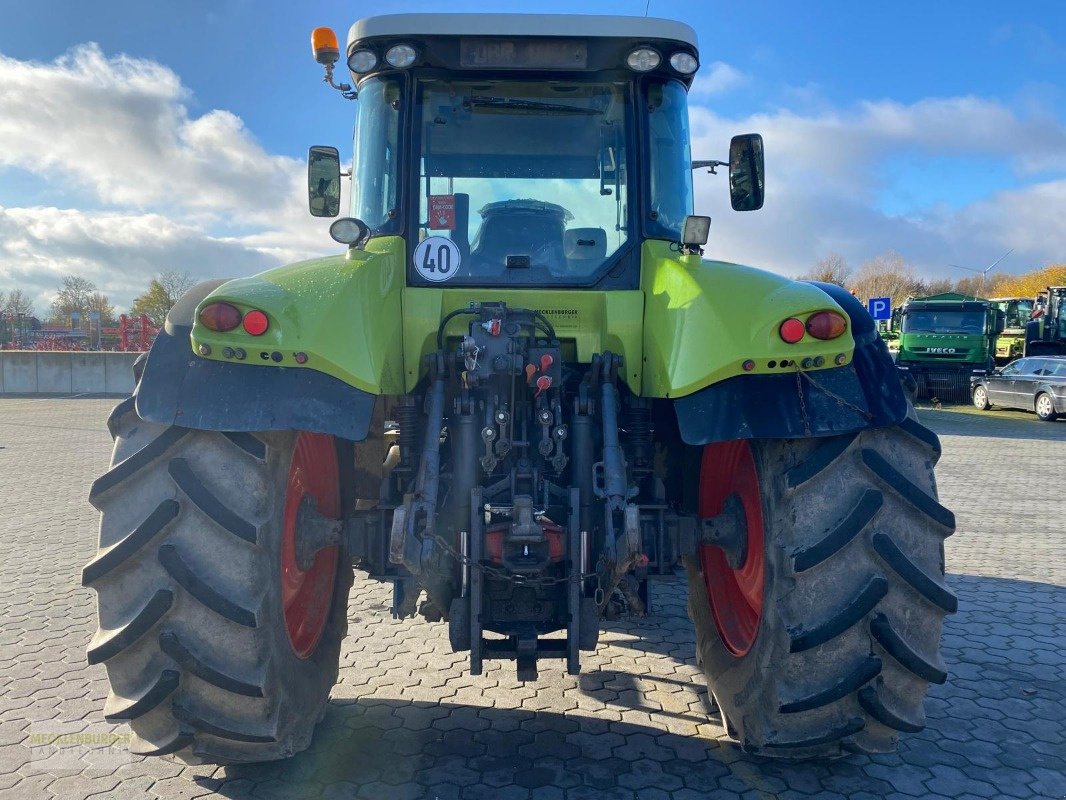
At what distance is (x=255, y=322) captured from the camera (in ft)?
8.77

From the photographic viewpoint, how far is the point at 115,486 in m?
2.69

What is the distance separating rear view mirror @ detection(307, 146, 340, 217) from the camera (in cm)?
411

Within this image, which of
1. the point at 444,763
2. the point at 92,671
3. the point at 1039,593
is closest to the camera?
the point at 444,763

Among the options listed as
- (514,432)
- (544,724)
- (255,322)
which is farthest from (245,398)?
(544,724)

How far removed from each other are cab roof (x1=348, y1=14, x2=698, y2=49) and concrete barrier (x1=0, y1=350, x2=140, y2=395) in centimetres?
2268

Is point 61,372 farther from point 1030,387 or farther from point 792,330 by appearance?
point 1030,387

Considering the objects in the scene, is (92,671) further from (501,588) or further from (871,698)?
(871,698)

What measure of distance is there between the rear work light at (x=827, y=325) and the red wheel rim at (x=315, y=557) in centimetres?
200

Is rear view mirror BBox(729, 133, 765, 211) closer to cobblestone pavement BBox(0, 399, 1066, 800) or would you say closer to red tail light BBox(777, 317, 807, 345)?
red tail light BBox(777, 317, 807, 345)

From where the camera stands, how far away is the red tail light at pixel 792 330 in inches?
107

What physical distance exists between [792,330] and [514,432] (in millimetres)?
1144

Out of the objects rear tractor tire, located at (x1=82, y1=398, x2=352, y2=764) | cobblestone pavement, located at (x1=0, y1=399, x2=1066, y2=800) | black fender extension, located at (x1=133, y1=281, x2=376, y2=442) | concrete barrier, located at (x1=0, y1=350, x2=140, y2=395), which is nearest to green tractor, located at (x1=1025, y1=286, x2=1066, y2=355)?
cobblestone pavement, located at (x1=0, y1=399, x2=1066, y2=800)

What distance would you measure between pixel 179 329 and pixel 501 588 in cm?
151

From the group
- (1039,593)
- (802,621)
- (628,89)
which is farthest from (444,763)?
(1039,593)
